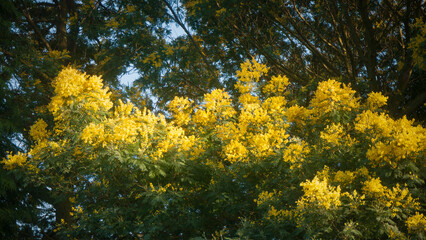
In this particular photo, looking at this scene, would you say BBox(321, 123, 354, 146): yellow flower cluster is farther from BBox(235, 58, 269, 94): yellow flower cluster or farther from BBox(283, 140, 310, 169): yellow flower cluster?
BBox(235, 58, 269, 94): yellow flower cluster

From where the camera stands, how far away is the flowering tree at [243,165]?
370 centimetres

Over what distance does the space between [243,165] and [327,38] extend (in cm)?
481

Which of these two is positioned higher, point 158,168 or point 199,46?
point 199,46

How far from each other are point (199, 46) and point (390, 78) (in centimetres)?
423

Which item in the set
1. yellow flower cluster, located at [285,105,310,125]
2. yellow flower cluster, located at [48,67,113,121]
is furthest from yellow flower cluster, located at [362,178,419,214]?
yellow flower cluster, located at [48,67,113,121]

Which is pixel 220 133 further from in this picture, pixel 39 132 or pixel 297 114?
pixel 39 132

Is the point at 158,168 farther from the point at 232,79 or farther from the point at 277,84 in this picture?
the point at 232,79

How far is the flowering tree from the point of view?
Result: 3697mm

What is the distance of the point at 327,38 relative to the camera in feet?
25.8

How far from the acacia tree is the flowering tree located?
6.44ft

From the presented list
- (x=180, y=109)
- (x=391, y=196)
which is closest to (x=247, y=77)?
(x=180, y=109)

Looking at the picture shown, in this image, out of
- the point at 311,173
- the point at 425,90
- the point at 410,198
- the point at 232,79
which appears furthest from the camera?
the point at 232,79

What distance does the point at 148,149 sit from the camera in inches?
184

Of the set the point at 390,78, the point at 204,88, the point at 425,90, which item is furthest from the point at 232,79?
the point at 425,90
